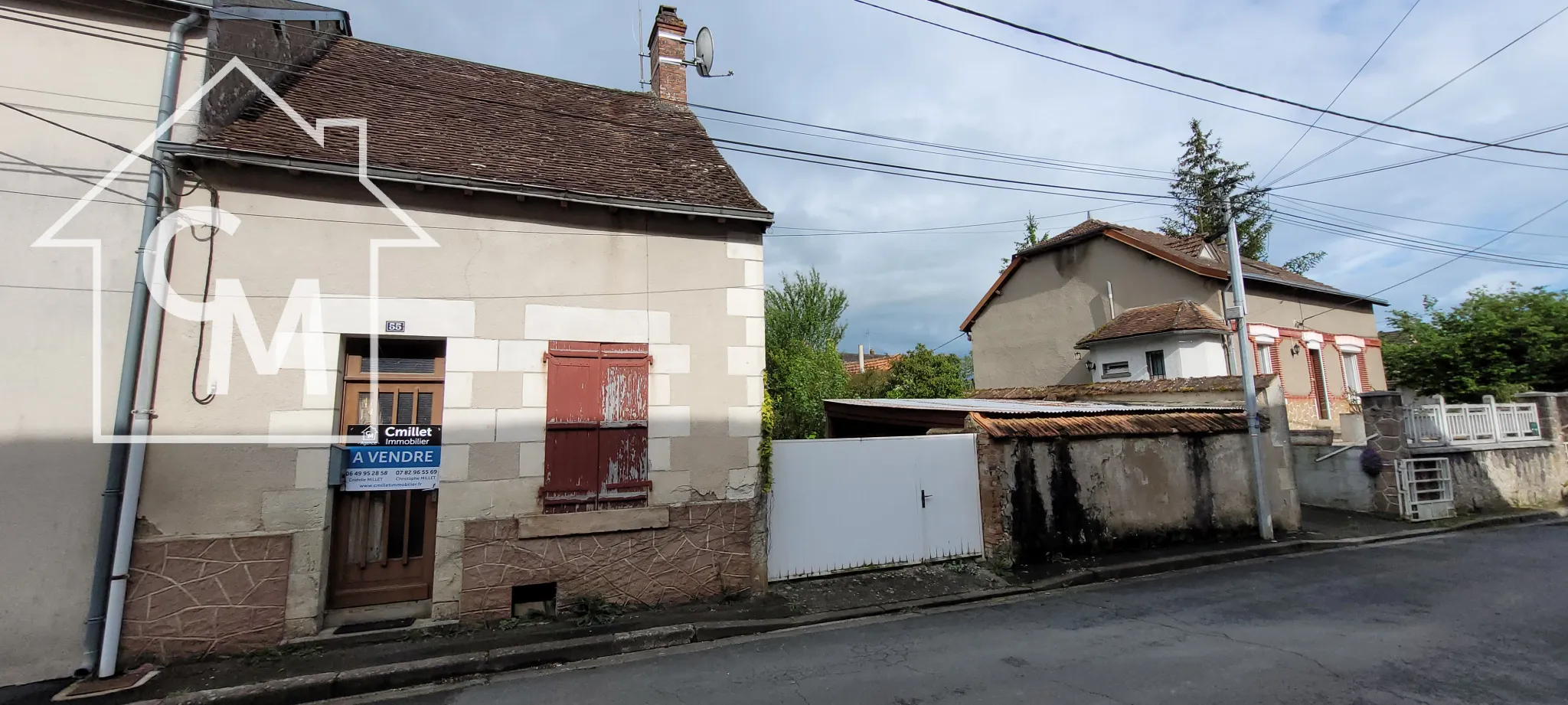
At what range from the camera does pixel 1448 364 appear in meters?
17.1

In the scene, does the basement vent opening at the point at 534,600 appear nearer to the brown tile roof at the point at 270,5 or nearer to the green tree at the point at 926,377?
the brown tile roof at the point at 270,5

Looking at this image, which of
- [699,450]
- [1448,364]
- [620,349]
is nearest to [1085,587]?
[699,450]

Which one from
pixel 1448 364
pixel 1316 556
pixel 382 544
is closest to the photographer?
pixel 382 544

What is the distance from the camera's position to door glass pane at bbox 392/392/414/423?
19.6 feet

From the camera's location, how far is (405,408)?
6.00 m

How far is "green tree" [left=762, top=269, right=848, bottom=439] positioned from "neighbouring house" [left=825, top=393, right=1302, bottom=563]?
22.8 feet

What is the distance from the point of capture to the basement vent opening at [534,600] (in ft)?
19.3

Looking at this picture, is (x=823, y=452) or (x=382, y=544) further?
(x=823, y=452)

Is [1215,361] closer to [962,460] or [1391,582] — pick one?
[1391,582]

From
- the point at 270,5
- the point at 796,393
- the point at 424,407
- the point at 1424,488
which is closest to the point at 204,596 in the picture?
the point at 424,407

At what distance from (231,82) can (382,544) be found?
15.6 ft

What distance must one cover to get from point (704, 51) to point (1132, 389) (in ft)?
33.7

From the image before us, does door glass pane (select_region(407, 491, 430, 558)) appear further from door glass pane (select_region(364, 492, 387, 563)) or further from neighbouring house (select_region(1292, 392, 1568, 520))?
neighbouring house (select_region(1292, 392, 1568, 520))

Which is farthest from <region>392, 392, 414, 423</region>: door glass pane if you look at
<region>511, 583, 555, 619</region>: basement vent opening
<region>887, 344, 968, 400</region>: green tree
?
<region>887, 344, 968, 400</region>: green tree
